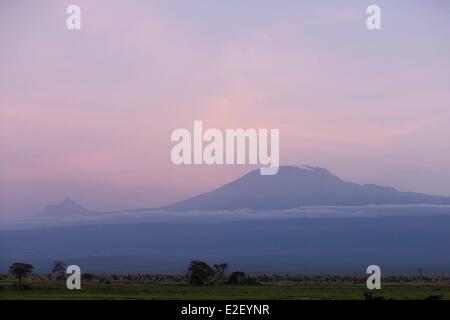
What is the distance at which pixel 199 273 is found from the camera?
89.9m

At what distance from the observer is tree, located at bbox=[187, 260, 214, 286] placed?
284 ft

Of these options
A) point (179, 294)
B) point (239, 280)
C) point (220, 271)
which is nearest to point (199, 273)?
point (239, 280)

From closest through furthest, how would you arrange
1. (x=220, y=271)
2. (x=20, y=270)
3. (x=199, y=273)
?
(x=199, y=273), (x=20, y=270), (x=220, y=271)

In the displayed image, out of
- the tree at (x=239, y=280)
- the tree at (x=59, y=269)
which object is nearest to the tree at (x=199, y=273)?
the tree at (x=239, y=280)

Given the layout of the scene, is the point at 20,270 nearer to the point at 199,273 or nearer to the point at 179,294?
the point at 199,273

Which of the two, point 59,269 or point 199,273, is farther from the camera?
point 59,269

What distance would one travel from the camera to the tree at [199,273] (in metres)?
86.4

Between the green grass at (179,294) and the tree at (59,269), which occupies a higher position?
the tree at (59,269)

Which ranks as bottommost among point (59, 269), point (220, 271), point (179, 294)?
point (179, 294)

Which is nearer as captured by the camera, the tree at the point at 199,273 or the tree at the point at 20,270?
the tree at the point at 199,273

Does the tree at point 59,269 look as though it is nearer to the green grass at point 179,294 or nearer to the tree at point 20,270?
the tree at point 20,270
